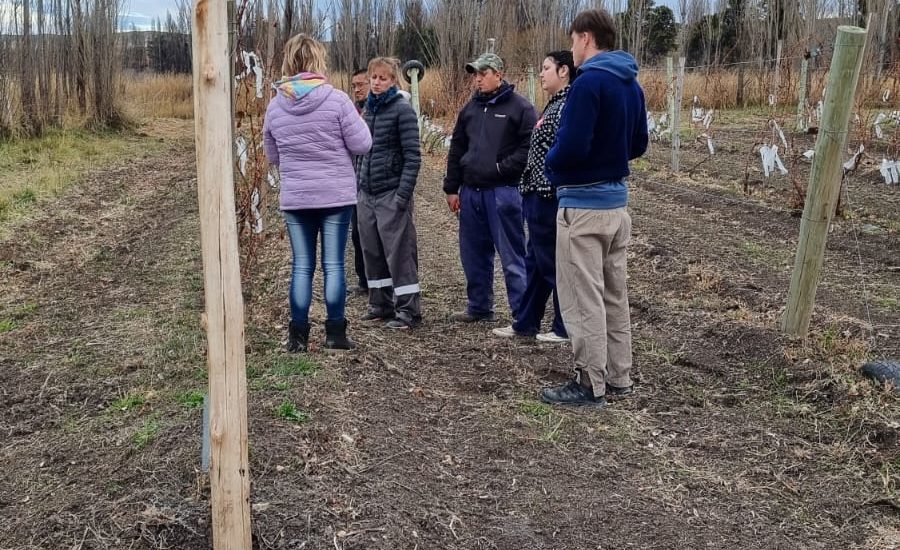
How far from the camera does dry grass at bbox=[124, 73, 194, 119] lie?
24639mm

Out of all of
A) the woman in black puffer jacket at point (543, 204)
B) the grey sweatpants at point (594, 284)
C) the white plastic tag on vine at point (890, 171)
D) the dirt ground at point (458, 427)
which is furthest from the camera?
the white plastic tag on vine at point (890, 171)

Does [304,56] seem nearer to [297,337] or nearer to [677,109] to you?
[297,337]

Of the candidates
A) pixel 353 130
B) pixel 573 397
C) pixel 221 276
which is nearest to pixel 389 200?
pixel 353 130

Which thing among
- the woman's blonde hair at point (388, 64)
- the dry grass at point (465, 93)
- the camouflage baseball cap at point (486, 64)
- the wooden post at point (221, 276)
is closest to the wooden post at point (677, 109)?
the dry grass at point (465, 93)

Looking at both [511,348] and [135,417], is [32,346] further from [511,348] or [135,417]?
[511,348]

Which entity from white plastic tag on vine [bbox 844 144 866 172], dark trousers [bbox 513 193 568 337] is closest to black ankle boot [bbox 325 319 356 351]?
dark trousers [bbox 513 193 568 337]

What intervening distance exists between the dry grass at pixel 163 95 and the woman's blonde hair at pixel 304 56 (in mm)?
20350

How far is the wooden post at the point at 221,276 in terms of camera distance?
2006 millimetres

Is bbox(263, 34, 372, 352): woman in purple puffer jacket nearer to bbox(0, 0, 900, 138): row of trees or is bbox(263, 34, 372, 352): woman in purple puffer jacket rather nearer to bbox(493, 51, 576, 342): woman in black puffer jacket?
bbox(493, 51, 576, 342): woman in black puffer jacket

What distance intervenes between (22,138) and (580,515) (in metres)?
13.8

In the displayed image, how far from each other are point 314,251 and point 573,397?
1.54 m

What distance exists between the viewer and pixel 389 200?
4.98m

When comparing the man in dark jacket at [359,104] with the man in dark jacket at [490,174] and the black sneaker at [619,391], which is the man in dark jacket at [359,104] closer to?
the man in dark jacket at [490,174]

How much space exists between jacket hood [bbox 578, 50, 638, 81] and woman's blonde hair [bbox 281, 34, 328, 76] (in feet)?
4.40
